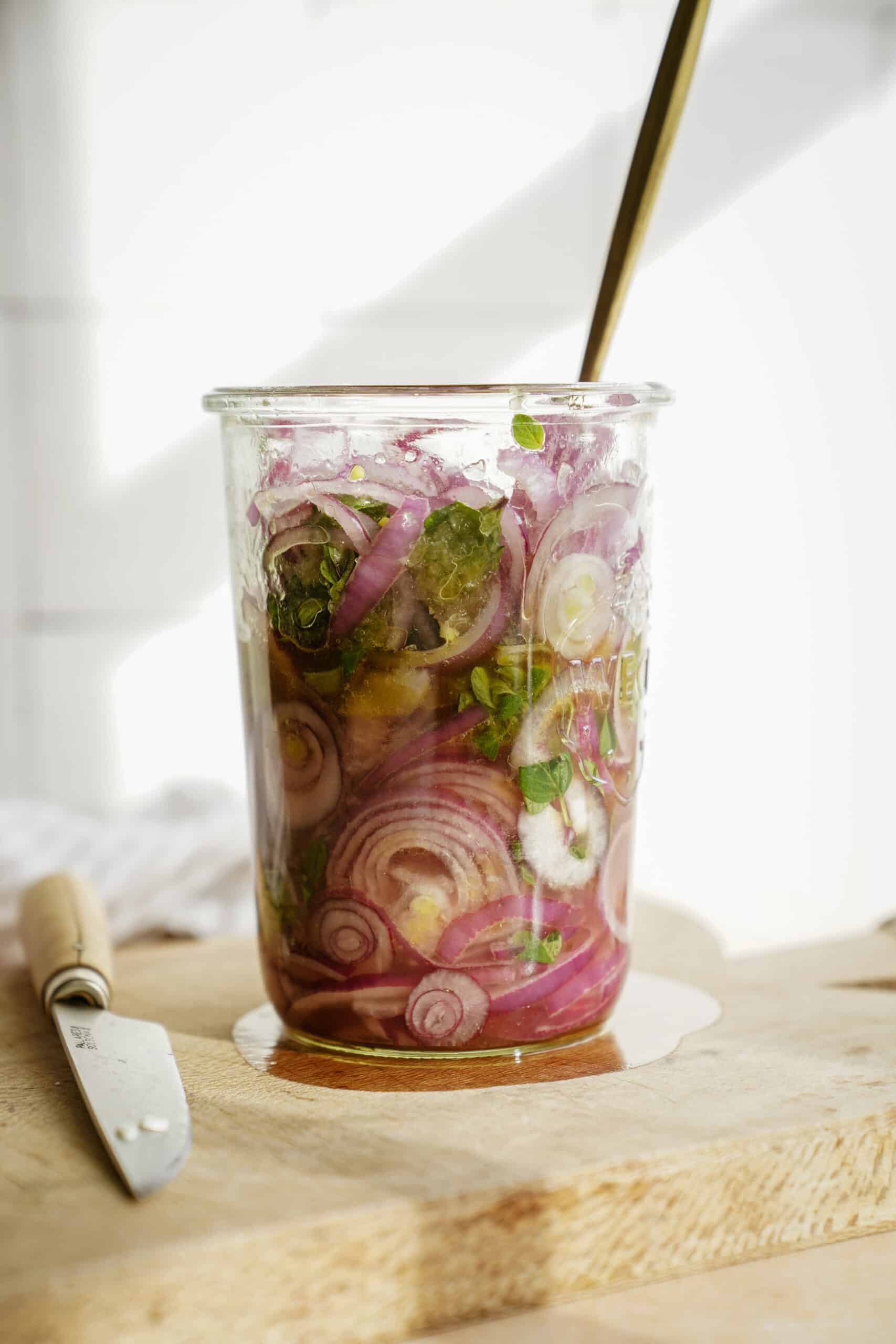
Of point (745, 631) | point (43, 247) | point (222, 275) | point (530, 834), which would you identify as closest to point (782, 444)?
point (745, 631)

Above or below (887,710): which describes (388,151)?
above

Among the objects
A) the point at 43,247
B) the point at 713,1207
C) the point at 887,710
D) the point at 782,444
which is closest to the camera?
the point at 713,1207

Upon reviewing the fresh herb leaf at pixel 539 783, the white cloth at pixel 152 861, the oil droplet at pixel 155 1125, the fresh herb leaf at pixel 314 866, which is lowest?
the white cloth at pixel 152 861

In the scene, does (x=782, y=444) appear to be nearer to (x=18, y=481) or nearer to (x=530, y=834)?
(x=18, y=481)

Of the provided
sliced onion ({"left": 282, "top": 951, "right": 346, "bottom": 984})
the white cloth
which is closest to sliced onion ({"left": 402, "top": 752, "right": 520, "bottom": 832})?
sliced onion ({"left": 282, "top": 951, "right": 346, "bottom": 984})

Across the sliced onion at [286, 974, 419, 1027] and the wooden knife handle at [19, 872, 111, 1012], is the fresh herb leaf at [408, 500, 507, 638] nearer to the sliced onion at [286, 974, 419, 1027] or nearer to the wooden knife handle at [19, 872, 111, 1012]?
the sliced onion at [286, 974, 419, 1027]

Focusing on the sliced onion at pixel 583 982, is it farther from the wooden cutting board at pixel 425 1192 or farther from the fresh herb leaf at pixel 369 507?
the fresh herb leaf at pixel 369 507

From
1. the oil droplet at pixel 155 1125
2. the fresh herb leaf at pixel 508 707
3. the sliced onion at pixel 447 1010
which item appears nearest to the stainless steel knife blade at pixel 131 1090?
the oil droplet at pixel 155 1125
